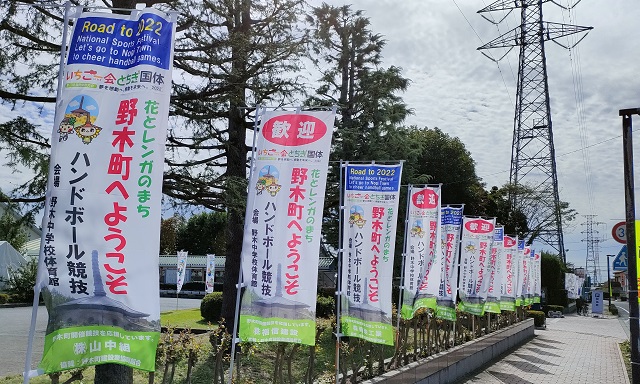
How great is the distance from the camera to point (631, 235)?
10703 mm

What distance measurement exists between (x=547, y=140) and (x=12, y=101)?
29.9 m

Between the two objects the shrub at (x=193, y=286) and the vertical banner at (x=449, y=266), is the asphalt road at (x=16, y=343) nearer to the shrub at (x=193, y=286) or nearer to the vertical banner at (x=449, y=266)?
the vertical banner at (x=449, y=266)

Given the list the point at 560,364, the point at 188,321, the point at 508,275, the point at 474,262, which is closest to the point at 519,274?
the point at 508,275

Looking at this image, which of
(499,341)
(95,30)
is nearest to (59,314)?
(95,30)

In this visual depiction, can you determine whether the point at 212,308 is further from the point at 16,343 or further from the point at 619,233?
the point at 619,233

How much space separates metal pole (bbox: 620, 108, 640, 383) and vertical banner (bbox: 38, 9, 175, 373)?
9.39 meters

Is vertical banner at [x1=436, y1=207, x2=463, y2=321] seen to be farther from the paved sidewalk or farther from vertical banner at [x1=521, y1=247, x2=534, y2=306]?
vertical banner at [x1=521, y1=247, x2=534, y2=306]

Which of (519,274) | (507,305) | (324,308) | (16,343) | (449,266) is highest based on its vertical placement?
(449,266)

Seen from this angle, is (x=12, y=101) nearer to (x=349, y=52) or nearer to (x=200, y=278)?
(x=349, y=52)

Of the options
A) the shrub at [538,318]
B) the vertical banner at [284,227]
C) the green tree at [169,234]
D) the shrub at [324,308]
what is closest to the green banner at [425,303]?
the vertical banner at [284,227]

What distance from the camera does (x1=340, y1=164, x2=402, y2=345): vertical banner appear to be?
830 centimetres

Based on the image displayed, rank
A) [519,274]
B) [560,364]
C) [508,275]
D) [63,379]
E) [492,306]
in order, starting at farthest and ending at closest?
[519,274] < [508,275] < [492,306] < [560,364] < [63,379]

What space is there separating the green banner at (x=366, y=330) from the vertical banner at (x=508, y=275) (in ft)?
32.0

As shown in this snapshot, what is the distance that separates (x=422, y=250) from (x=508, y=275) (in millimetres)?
8496
